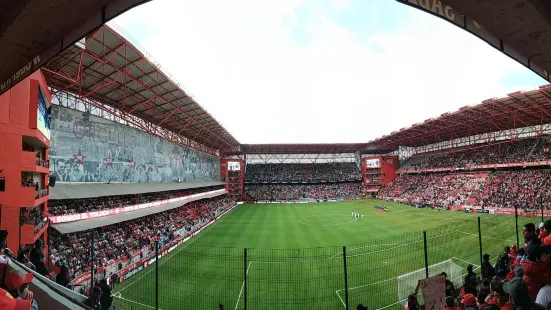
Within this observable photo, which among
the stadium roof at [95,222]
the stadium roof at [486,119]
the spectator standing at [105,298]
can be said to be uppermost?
the stadium roof at [486,119]

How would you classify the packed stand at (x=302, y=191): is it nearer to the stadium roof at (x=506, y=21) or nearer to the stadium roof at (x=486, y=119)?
the stadium roof at (x=486, y=119)

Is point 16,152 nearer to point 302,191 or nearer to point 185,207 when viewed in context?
point 185,207

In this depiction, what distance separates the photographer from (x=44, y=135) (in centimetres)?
1384

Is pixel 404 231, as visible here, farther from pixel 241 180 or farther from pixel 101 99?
pixel 241 180

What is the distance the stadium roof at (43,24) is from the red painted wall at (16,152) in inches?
339

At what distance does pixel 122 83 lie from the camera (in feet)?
65.6

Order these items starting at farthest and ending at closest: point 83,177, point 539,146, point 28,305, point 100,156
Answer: point 539,146 < point 100,156 < point 83,177 < point 28,305

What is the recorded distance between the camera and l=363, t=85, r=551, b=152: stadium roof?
28.2 metres

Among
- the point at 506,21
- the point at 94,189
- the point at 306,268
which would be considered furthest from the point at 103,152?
the point at 506,21

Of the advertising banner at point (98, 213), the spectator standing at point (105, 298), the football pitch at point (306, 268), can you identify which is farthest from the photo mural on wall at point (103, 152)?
the spectator standing at point (105, 298)

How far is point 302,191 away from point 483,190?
111 ft

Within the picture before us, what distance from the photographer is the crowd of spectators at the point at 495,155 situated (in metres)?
35.7

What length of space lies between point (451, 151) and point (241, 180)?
41.1 m

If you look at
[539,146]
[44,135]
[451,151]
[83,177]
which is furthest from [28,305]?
[451,151]
